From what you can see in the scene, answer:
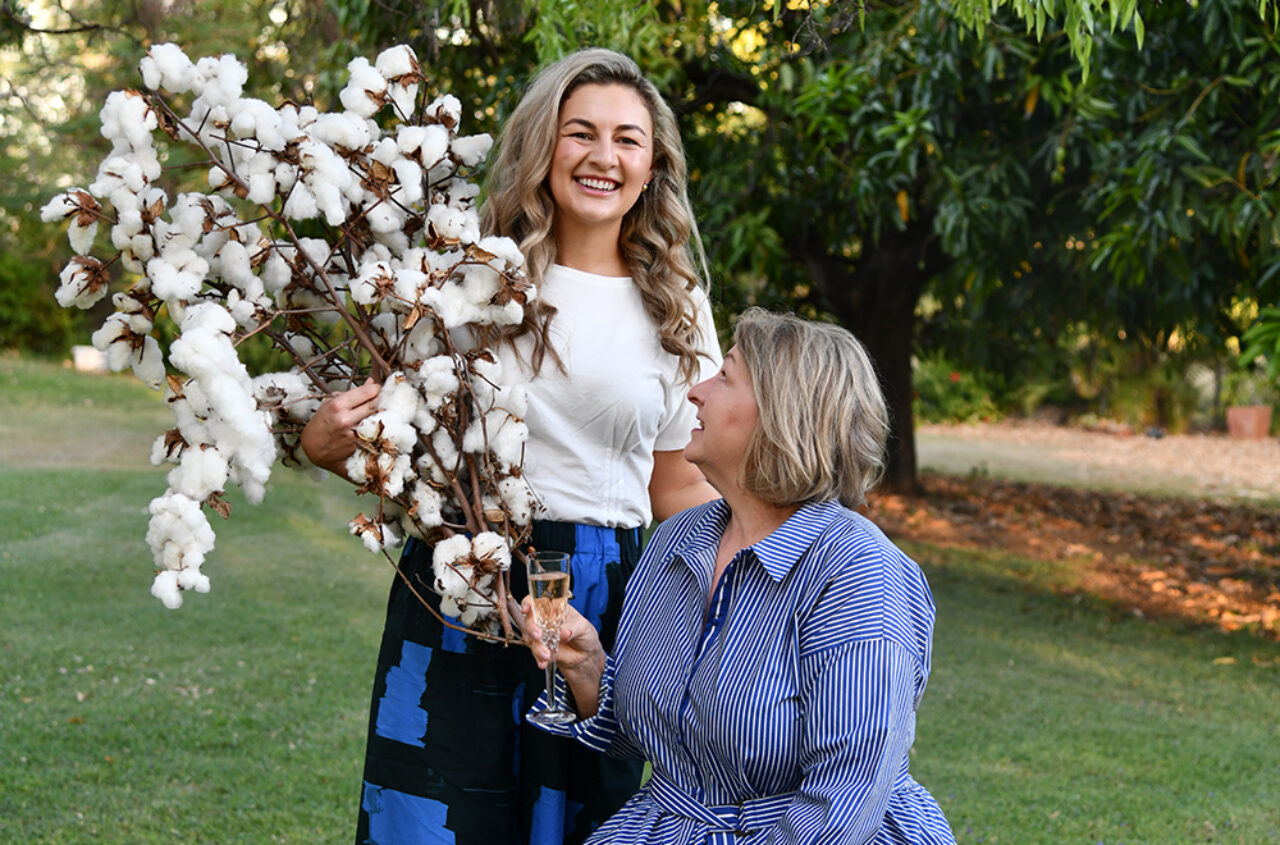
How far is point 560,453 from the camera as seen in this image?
2402 mm

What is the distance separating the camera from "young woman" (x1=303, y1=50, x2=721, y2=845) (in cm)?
234

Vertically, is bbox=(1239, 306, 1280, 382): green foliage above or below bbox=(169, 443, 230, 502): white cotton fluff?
above

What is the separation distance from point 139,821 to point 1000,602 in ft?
18.8

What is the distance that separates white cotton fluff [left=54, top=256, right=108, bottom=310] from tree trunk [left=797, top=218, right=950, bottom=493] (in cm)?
818

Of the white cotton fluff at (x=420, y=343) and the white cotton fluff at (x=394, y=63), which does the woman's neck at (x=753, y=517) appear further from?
the white cotton fluff at (x=394, y=63)

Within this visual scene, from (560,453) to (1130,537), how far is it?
9526mm

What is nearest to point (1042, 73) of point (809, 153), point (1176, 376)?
point (809, 153)

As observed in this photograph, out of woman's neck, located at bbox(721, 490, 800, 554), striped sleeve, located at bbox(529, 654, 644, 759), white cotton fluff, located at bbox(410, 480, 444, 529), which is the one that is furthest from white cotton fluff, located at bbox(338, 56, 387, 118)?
striped sleeve, located at bbox(529, 654, 644, 759)

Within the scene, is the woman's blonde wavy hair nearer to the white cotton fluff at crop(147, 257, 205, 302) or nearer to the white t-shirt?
the white t-shirt

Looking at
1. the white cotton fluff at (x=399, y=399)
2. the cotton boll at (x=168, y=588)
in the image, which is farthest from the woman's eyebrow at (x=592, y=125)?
the cotton boll at (x=168, y=588)

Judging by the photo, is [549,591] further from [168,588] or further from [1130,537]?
[1130,537]

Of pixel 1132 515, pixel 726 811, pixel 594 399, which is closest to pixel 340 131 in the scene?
pixel 594 399

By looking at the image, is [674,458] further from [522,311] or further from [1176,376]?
[1176,376]

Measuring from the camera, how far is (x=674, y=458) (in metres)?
2.68
